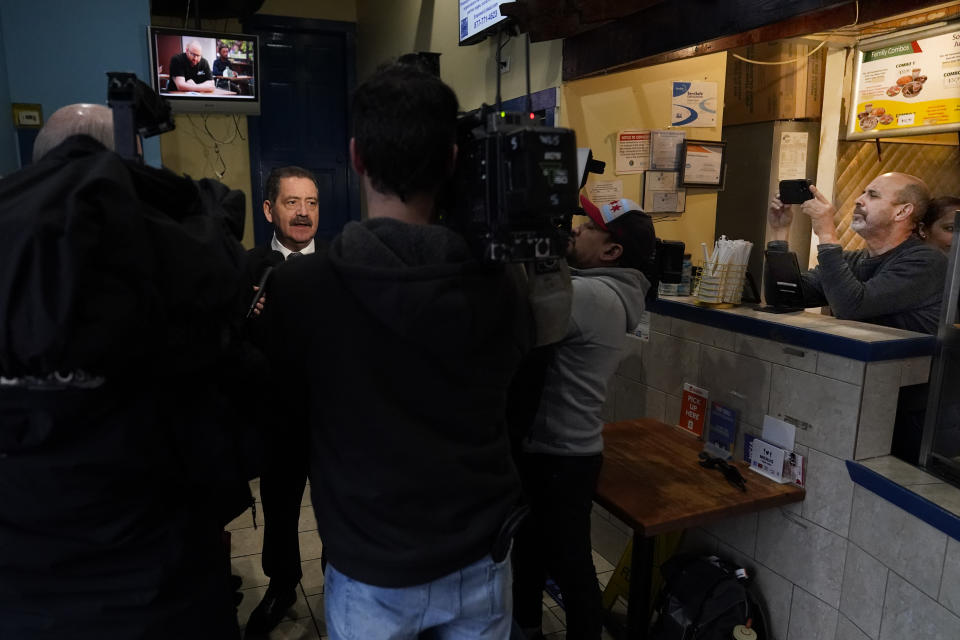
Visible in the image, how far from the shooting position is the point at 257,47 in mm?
4270

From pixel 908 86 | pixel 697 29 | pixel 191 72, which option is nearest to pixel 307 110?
pixel 191 72

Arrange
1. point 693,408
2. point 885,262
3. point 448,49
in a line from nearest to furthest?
point 885,262
point 693,408
point 448,49

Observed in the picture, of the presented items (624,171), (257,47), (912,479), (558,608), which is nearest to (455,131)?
(912,479)

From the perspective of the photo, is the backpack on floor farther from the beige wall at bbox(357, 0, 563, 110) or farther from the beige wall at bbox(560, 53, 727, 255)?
the beige wall at bbox(357, 0, 563, 110)

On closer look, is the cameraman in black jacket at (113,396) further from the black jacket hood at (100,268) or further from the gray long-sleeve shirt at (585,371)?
A: the gray long-sleeve shirt at (585,371)

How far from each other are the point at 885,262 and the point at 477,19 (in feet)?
8.03

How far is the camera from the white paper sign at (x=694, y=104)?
11.2 feet

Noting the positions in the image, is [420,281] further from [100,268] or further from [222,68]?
[222,68]

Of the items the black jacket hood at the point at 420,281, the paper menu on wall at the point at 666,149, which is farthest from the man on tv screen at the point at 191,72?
the black jacket hood at the point at 420,281

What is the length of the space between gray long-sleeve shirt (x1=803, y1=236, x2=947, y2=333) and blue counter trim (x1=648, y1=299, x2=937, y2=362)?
335 mm

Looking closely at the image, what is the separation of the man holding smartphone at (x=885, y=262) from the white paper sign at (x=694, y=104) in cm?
111

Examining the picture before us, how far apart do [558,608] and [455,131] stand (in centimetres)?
209

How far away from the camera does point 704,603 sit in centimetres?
205

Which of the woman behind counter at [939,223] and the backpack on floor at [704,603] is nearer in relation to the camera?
the backpack on floor at [704,603]
